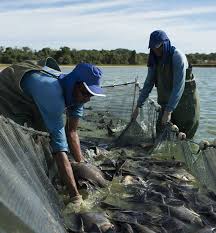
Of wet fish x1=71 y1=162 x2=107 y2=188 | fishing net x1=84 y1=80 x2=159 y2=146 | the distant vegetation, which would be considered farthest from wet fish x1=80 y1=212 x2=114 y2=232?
the distant vegetation

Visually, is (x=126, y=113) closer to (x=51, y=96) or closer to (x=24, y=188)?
(x=51, y=96)

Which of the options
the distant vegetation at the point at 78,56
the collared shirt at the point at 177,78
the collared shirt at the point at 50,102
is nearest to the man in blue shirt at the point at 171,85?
the collared shirt at the point at 177,78

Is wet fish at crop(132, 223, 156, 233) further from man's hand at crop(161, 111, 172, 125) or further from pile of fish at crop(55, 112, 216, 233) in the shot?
man's hand at crop(161, 111, 172, 125)

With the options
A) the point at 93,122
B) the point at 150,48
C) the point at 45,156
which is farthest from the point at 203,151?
the point at 93,122

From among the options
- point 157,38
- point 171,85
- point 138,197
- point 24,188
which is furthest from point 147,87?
point 24,188

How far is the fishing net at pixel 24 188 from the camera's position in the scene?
399 centimetres

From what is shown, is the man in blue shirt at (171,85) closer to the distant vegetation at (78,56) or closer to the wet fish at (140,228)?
the wet fish at (140,228)

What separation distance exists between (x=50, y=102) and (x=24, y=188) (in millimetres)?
1577

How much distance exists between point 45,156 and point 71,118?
83cm

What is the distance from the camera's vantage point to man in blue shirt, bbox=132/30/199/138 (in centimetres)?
927

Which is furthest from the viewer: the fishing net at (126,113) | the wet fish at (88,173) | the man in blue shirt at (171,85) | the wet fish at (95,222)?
the fishing net at (126,113)

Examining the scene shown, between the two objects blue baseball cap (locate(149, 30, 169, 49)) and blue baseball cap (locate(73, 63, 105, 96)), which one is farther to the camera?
blue baseball cap (locate(149, 30, 169, 49))

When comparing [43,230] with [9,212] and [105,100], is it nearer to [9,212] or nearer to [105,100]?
[9,212]

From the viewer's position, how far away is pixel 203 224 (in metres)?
5.73
